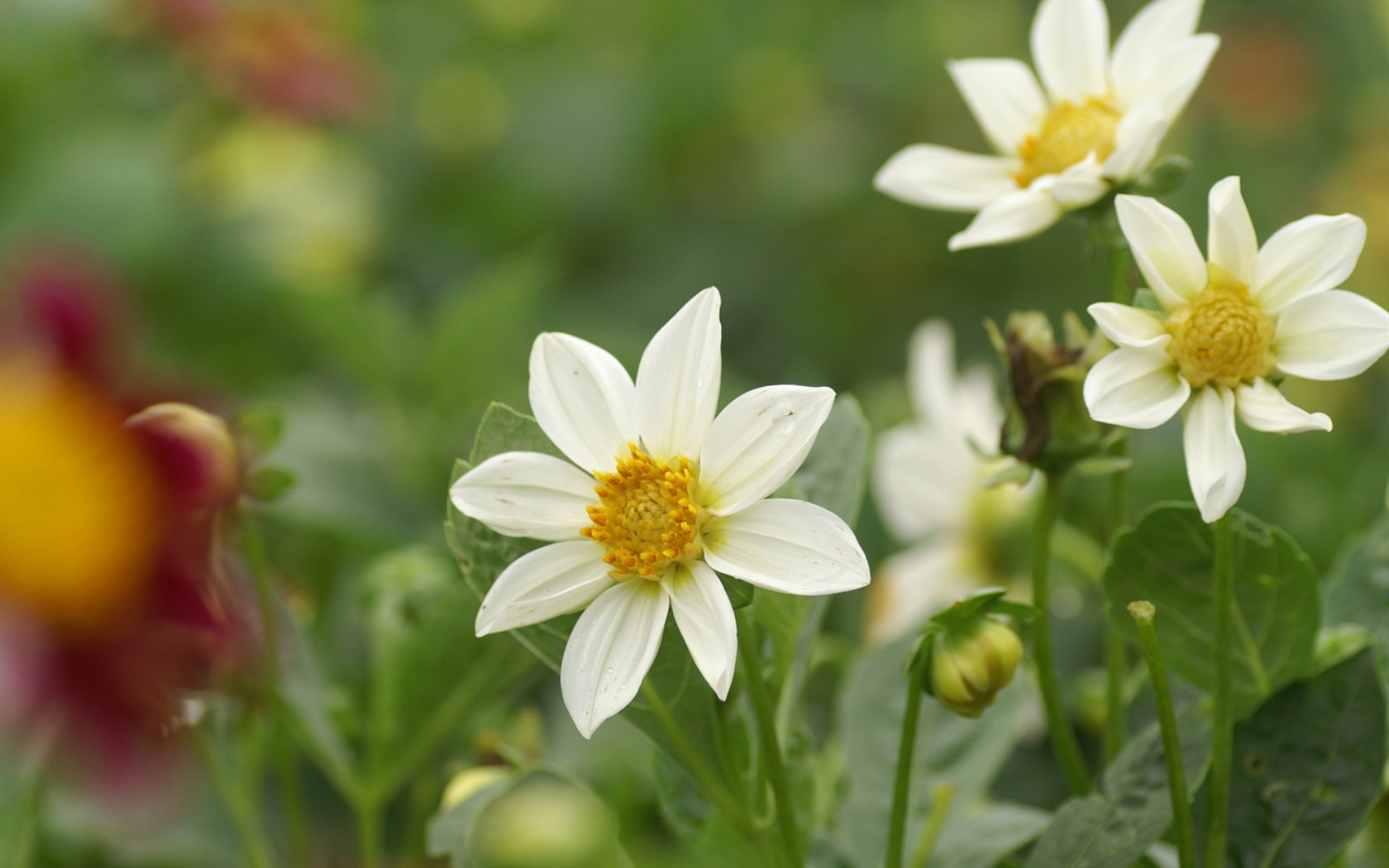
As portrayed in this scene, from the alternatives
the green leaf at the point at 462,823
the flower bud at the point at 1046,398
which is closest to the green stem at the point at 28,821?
the green leaf at the point at 462,823

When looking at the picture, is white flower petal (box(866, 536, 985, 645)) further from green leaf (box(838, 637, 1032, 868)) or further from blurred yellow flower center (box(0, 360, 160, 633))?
blurred yellow flower center (box(0, 360, 160, 633))

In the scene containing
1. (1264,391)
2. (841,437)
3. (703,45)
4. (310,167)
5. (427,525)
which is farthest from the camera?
(703,45)

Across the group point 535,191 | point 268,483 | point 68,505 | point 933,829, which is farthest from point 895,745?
point 535,191

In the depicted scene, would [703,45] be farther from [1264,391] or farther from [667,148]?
[1264,391]

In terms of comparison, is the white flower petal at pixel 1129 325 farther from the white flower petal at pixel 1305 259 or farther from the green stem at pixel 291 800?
the green stem at pixel 291 800

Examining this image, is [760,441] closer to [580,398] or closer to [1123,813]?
[580,398]

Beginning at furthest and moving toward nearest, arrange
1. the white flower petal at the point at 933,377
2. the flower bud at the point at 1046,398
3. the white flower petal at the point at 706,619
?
the white flower petal at the point at 933,377, the flower bud at the point at 1046,398, the white flower petal at the point at 706,619

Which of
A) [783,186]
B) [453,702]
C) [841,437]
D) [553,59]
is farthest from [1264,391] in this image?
[553,59]
